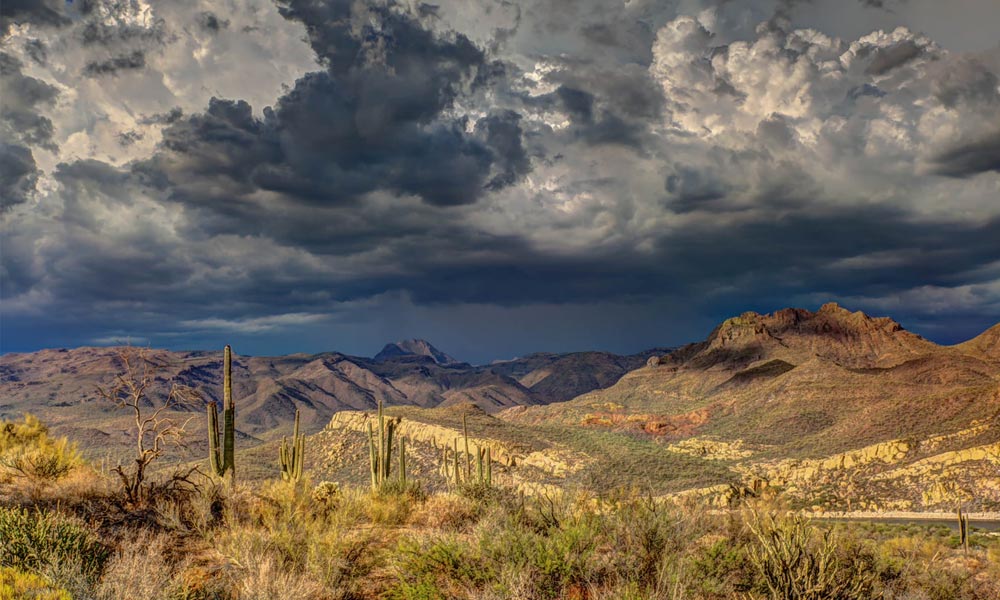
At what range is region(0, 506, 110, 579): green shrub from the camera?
8.27 m

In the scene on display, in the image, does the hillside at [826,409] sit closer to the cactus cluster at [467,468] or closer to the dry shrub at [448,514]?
the cactus cluster at [467,468]

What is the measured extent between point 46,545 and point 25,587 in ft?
6.06

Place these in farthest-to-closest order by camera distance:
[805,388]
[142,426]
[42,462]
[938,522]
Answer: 1. [805,388]
2. [938,522]
3. [42,462]
4. [142,426]

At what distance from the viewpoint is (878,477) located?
192ft

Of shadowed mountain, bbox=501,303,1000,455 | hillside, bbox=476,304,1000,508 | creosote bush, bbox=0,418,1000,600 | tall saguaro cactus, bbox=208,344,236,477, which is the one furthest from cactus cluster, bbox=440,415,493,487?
shadowed mountain, bbox=501,303,1000,455

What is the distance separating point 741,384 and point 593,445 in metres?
69.9

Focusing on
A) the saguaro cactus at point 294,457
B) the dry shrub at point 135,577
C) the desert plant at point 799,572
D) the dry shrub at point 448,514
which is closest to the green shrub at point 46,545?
the dry shrub at point 135,577

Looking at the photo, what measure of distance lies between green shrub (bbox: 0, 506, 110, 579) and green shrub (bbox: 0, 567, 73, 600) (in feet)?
1.41

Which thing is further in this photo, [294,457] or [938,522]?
[938,522]

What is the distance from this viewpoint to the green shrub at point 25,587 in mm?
6680

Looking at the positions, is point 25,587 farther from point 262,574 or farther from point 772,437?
point 772,437

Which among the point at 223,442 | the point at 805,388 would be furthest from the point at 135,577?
the point at 805,388

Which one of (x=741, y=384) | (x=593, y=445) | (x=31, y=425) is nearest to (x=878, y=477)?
(x=593, y=445)

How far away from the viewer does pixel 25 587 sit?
7000mm
